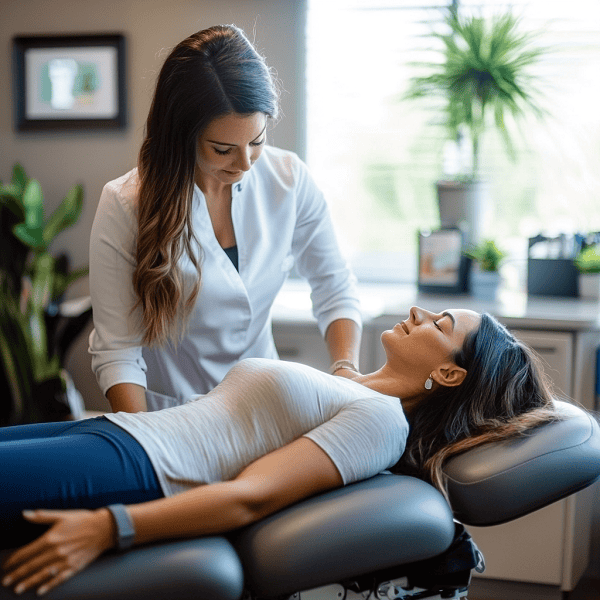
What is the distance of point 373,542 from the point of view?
1.16 metres

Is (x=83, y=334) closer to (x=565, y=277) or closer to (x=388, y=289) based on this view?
(x=388, y=289)

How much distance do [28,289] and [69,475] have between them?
5.83 ft

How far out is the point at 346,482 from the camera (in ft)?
4.14

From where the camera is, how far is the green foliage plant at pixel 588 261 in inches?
97.8

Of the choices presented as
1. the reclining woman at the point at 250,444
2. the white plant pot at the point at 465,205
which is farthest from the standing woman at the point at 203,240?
the white plant pot at the point at 465,205

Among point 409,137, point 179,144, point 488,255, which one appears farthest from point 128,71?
point 179,144

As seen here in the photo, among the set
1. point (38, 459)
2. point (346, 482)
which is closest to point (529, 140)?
point (346, 482)

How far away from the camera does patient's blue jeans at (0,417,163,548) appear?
3.92 ft

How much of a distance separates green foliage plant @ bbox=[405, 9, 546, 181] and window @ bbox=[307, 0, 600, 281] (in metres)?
0.16

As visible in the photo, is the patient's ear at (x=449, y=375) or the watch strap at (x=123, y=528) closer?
the watch strap at (x=123, y=528)

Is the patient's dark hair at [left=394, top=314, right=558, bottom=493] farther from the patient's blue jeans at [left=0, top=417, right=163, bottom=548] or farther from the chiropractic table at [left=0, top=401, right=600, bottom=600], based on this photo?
the patient's blue jeans at [left=0, top=417, right=163, bottom=548]

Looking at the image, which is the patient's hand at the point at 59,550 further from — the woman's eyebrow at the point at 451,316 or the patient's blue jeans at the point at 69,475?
the woman's eyebrow at the point at 451,316

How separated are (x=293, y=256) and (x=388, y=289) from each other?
3.57 ft

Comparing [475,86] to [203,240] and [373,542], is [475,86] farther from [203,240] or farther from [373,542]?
[373,542]
